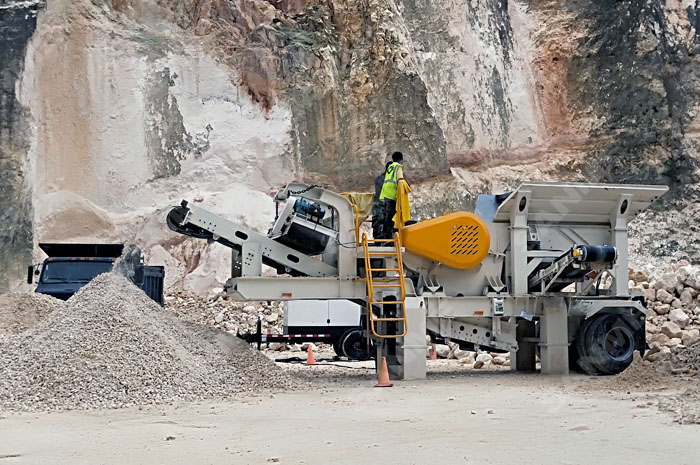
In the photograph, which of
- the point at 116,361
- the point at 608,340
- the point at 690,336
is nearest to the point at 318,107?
the point at 690,336

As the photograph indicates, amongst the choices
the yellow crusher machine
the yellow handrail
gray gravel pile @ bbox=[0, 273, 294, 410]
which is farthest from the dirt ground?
the yellow handrail

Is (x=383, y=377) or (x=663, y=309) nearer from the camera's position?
(x=383, y=377)

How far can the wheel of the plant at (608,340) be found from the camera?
1235cm

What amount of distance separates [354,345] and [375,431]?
1052 centimetres

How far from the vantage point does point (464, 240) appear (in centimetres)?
1218

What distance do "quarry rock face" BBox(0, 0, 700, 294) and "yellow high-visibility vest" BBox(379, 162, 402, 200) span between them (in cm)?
1362

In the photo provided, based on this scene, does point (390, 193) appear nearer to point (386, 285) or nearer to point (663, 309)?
point (386, 285)

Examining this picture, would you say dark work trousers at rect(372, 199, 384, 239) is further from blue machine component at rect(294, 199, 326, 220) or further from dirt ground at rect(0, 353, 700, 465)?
dirt ground at rect(0, 353, 700, 465)

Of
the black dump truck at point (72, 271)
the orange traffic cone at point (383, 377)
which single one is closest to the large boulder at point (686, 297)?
the orange traffic cone at point (383, 377)

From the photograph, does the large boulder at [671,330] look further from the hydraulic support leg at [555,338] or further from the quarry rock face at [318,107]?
the quarry rock face at [318,107]

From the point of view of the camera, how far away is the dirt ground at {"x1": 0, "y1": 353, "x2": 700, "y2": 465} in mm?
6277

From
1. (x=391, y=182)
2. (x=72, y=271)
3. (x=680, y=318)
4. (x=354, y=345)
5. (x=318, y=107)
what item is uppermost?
(x=318, y=107)

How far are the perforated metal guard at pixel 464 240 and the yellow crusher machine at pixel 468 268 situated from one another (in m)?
0.01

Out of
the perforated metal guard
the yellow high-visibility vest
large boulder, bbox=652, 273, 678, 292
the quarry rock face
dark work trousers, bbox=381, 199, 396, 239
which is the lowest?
large boulder, bbox=652, 273, 678, 292
